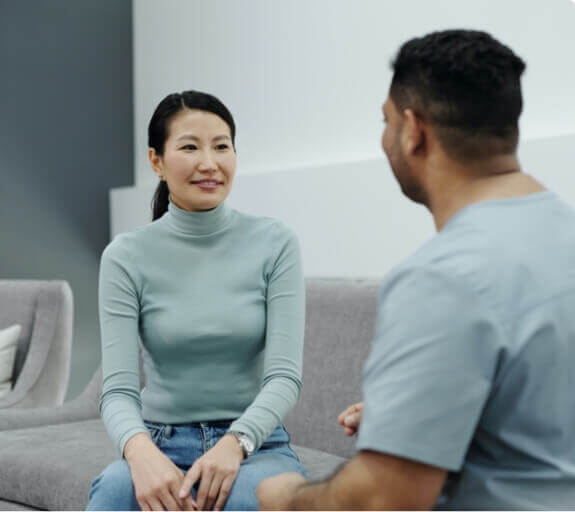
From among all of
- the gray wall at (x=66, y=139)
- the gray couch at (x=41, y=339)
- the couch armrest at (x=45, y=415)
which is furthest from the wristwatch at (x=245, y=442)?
the gray wall at (x=66, y=139)

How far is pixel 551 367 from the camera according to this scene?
2.67 feet

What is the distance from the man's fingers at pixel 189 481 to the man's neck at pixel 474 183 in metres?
0.72

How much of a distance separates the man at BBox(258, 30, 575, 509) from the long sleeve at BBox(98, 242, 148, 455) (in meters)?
0.75

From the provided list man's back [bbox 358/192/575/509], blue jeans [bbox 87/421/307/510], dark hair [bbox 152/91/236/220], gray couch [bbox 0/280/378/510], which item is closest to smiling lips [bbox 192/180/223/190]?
dark hair [bbox 152/91/236/220]

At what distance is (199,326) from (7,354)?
170cm

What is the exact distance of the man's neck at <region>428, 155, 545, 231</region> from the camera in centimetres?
93

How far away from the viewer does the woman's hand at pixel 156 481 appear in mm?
1397

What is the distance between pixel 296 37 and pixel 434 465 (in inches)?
109

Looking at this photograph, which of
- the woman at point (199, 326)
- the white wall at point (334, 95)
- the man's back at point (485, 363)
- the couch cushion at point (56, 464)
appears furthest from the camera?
the white wall at point (334, 95)

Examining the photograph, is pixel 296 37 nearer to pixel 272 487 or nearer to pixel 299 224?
pixel 299 224

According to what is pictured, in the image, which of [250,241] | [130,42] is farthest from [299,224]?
[130,42]

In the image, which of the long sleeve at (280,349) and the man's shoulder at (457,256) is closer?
the man's shoulder at (457,256)

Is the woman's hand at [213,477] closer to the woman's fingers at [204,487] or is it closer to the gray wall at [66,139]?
the woman's fingers at [204,487]

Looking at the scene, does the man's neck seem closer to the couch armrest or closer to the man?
the man
